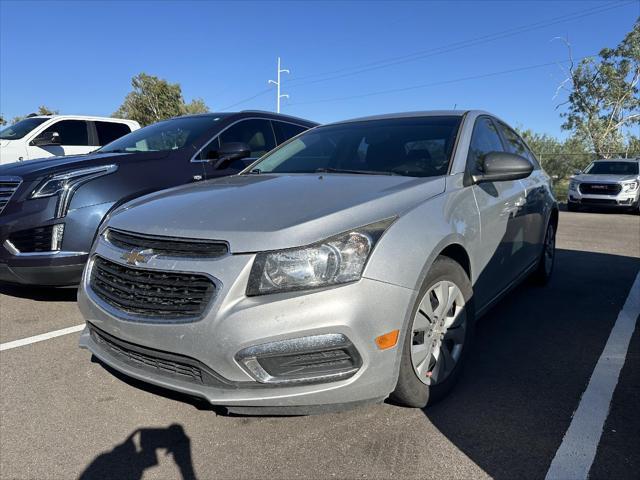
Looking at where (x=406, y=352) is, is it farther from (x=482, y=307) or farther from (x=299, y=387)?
(x=482, y=307)

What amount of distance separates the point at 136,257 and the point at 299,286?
2.71ft

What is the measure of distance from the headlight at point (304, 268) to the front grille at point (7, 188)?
2938mm

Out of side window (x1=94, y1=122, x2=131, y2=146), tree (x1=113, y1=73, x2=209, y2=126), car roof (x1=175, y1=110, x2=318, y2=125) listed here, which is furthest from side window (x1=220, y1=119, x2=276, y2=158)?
tree (x1=113, y1=73, x2=209, y2=126)

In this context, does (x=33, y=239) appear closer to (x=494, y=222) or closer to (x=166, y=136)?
(x=166, y=136)

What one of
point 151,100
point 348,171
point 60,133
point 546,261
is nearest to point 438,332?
point 348,171

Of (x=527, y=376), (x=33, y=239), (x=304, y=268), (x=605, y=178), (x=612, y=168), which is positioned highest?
(x=304, y=268)

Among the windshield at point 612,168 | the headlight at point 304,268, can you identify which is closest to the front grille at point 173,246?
the headlight at point 304,268

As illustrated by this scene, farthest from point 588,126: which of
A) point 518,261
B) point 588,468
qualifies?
point 588,468

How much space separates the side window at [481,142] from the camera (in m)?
3.07

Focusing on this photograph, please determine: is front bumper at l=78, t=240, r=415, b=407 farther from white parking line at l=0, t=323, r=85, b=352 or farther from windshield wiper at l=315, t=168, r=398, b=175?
white parking line at l=0, t=323, r=85, b=352

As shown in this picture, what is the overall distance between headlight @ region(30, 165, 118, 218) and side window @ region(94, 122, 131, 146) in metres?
6.02

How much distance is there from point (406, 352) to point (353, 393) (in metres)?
0.36

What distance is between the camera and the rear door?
2.97m

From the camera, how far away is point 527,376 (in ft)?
9.41
